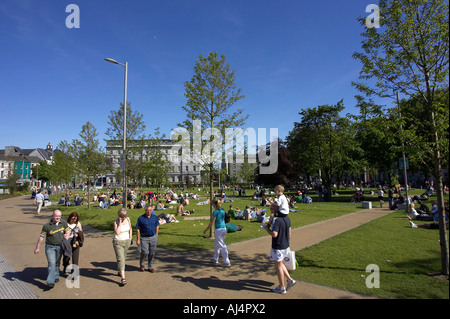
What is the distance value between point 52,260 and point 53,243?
0.37 m

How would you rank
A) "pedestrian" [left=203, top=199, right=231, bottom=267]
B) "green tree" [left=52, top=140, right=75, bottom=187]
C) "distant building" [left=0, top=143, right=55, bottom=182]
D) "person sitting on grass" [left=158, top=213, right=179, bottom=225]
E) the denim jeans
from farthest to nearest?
"distant building" [left=0, top=143, right=55, bottom=182], "green tree" [left=52, top=140, right=75, bottom=187], "person sitting on grass" [left=158, top=213, right=179, bottom=225], "pedestrian" [left=203, top=199, right=231, bottom=267], the denim jeans

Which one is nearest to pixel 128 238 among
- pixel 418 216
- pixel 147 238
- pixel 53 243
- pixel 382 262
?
pixel 147 238

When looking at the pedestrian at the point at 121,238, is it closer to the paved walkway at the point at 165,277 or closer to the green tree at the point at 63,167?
the paved walkway at the point at 165,277

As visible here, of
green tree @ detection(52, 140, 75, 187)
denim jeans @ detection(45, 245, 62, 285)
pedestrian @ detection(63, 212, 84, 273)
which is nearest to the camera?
denim jeans @ detection(45, 245, 62, 285)

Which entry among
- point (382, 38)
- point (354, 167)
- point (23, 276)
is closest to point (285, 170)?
point (354, 167)

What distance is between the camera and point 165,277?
6.20 m

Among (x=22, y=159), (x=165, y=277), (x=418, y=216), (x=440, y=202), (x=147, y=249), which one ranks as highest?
(x=22, y=159)

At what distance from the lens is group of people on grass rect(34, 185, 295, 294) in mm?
5320

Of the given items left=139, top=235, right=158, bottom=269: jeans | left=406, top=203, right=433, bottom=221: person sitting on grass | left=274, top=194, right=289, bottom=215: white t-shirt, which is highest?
left=274, top=194, right=289, bottom=215: white t-shirt

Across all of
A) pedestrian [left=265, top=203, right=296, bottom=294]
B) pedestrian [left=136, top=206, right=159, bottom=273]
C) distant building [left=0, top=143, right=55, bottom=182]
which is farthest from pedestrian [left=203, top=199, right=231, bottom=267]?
distant building [left=0, top=143, right=55, bottom=182]

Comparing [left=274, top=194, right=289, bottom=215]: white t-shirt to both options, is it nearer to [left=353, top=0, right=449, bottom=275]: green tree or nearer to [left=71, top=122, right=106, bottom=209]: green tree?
[left=353, top=0, right=449, bottom=275]: green tree

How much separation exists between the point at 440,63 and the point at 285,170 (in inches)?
1702

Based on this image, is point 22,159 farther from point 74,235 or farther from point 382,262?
point 382,262
